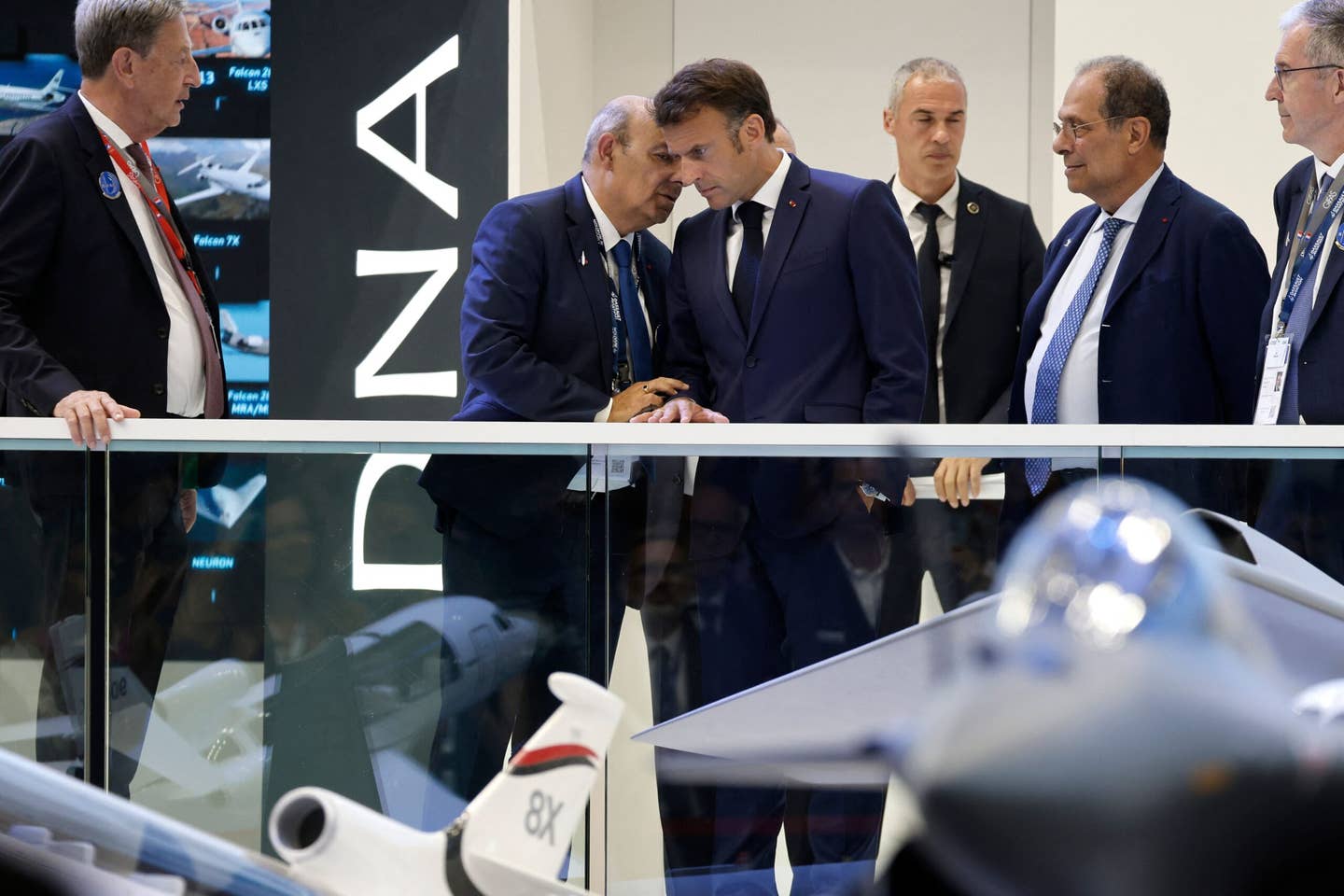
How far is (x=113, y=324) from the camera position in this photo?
309 centimetres

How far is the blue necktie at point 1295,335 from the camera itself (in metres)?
3.01

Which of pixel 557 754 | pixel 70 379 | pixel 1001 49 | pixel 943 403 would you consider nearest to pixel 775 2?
pixel 1001 49

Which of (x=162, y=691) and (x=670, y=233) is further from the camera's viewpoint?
(x=670, y=233)

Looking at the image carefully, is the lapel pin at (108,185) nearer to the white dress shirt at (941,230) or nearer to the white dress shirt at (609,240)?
the white dress shirt at (609,240)

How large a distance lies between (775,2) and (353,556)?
5.42m

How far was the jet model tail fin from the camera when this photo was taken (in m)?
1.31

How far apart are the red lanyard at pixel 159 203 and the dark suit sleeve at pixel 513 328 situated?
2.18ft

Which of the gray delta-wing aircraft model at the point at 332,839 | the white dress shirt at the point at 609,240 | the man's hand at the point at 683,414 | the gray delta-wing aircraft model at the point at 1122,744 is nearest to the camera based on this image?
the gray delta-wing aircraft model at the point at 1122,744

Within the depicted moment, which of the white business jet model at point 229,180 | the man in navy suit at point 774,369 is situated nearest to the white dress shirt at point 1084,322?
the man in navy suit at point 774,369

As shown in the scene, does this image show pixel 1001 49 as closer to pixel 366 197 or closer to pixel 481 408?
pixel 366 197

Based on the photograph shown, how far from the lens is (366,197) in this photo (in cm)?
600

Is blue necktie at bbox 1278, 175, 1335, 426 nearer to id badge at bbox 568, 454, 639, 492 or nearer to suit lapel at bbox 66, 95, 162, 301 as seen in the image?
id badge at bbox 568, 454, 639, 492

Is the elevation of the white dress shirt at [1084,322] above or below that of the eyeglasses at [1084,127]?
below

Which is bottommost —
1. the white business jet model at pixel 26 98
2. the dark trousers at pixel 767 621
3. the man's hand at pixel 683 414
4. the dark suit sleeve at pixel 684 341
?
the dark trousers at pixel 767 621
